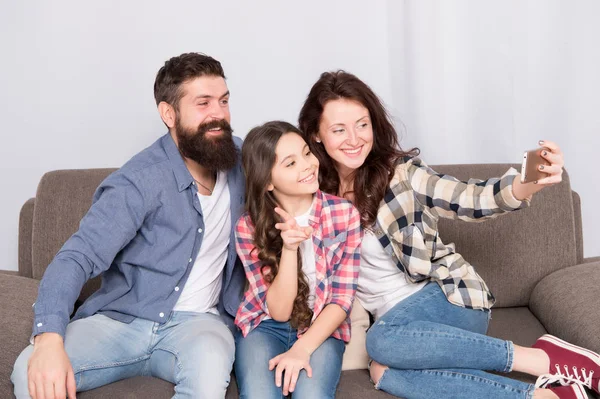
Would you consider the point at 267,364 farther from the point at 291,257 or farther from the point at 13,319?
the point at 13,319

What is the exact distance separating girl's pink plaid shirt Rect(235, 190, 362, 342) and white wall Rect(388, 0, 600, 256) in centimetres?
86

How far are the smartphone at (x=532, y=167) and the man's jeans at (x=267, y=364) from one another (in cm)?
71

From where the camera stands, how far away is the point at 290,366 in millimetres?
1881

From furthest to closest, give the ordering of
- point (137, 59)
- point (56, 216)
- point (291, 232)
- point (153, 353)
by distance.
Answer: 1. point (137, 59)
2. point (56, 216)
3. point (153, 353)
4. point (291, 232)

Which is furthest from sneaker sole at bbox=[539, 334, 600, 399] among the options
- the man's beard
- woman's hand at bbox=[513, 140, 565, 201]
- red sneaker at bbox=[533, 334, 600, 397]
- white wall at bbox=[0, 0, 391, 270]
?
white wall at bbox=[0, 0, 391, 270]

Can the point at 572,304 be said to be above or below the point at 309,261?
below

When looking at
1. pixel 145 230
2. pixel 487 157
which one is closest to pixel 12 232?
pixel 145 230

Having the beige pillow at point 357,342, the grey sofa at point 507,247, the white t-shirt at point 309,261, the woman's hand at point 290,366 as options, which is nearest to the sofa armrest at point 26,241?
the grey sofa at point 507,247

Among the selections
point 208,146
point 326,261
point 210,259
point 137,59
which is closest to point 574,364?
point 326,261

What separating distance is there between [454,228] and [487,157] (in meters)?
0.57

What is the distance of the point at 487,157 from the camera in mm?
2867

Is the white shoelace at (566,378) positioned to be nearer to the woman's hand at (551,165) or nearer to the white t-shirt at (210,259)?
the woman's hand at (551,165)

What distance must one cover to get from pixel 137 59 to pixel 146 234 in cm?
96

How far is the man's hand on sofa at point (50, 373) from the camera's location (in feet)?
5.50
